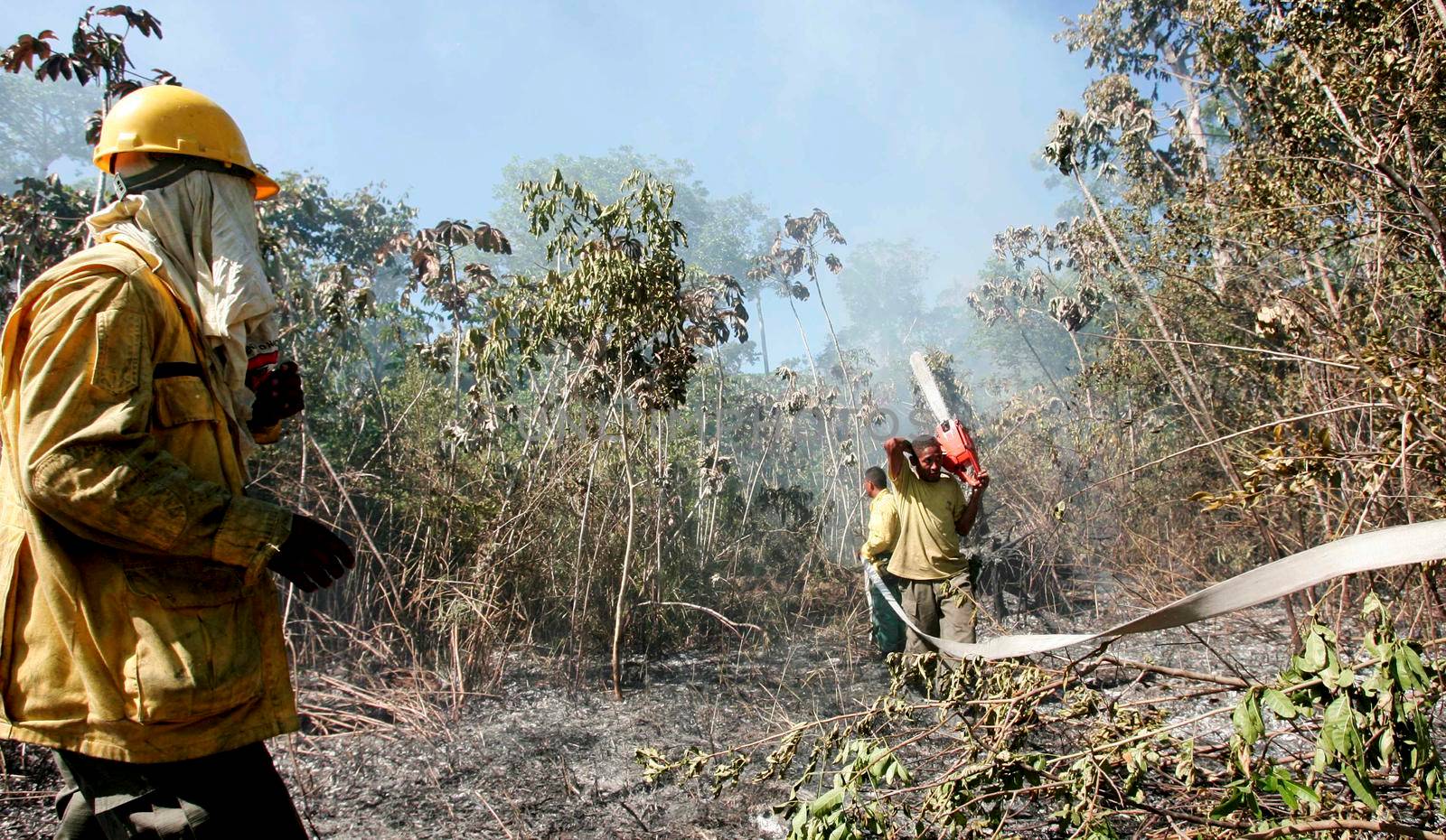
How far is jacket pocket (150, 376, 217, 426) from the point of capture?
1.41m

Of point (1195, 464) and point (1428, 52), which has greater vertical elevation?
point (1428, 52)

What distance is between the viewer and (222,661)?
136 centimetres

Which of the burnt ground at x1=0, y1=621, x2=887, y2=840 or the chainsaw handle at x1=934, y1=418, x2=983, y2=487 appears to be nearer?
the burnt ground at x1=0, y1=621, x2=887, y2=840

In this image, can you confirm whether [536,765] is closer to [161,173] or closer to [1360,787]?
[161,173]

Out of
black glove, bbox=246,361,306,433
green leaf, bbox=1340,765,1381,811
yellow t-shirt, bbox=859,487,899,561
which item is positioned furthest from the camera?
yellow t-shirt, bbox=859,487,899,561

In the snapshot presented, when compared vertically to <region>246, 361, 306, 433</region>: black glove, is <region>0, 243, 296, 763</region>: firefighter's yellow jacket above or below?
below

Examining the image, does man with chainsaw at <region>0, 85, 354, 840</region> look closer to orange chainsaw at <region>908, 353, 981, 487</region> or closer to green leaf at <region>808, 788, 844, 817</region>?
green leaf at <region>808, 788, 844, 817</region>

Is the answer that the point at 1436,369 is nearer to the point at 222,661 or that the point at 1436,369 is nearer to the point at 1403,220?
the point at 1403,220

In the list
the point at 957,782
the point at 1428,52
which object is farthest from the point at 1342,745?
the point at 1428,52

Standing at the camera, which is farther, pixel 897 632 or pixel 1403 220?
pixel 897 632

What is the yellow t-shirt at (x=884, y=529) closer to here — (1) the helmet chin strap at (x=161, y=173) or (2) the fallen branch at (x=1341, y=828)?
(2) the fallen branch at (x=1341, y=828)

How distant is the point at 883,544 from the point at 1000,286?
15.1 metres

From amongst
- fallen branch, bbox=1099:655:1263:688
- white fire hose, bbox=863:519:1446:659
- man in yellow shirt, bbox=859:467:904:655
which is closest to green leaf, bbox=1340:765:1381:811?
white fire hose, bbox=863:519:1446:659

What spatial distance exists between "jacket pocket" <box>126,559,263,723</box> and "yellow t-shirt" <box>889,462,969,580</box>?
3.69m
